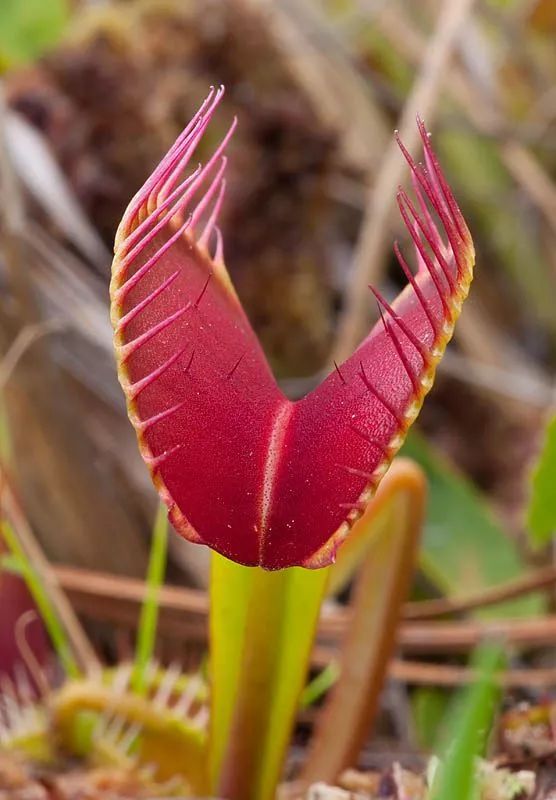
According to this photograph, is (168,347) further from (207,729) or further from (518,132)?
(518,132)

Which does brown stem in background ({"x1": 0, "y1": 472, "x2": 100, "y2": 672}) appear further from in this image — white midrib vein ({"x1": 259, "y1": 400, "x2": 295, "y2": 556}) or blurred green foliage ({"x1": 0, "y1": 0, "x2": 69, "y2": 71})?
blurred green foliage ({"x1": 0, "y1": 0, "x2": 69, "y2": 71})

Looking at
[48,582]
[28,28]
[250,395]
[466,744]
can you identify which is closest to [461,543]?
[48,582]

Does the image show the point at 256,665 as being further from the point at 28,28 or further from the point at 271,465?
the point at 28,28

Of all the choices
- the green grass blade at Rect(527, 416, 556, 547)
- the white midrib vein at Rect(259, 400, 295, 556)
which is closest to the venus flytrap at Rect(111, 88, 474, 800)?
the white midrib vein at Rect(259, 400, 295, 556)

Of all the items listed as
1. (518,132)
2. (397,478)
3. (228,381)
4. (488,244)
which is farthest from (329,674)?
(488,244)

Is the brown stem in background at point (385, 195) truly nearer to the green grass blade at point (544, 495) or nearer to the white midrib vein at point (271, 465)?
the green grass blade at point (544, 495)

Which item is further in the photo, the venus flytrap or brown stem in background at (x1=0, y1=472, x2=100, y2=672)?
brown stem in background at (x1=0, y1=472, x2=100, y2=672)
